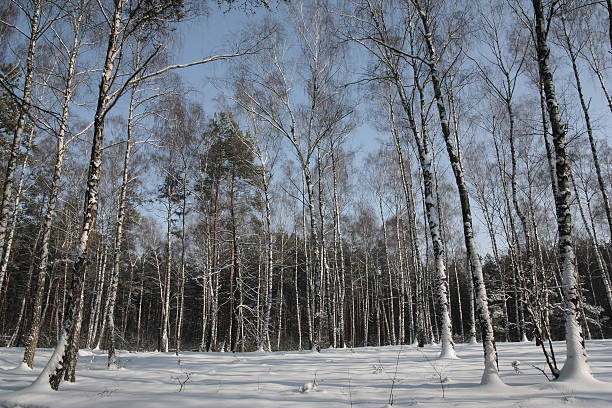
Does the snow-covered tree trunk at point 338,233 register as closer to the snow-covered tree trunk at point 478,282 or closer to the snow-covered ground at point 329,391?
the snow-covered tree trunk at point 478,282

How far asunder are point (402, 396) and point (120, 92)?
6640 millimetres

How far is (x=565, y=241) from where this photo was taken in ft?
17.3

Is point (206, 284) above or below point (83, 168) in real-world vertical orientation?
below

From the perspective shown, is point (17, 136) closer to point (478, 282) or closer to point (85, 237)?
point (85, 237)

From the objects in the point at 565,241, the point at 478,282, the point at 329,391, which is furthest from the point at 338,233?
the point at 329,391

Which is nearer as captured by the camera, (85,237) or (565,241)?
(565,241)

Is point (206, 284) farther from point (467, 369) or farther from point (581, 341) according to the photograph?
point (581, 341)

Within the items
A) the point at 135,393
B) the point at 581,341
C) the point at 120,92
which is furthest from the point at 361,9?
the point at 135,393

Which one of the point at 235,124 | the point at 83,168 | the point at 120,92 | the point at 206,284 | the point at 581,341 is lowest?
the point at 581,341

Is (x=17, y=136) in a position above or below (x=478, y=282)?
above

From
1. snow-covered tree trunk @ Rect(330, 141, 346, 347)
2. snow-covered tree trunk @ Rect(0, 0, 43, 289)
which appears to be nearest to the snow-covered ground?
snow-covered tree trunk @ Rect(0, 0, 43, 289)

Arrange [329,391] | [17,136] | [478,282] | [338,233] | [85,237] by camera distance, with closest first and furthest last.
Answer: [329,391]
[478,282]
[85,237]
[17,136]
[338,233]

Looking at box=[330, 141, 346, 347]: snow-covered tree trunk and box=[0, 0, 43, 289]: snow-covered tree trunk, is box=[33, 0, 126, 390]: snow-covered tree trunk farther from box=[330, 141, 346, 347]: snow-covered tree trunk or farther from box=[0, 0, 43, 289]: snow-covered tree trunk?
box=[330, 141, 346, 347]: snow-covered tree trunk

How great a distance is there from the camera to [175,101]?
1223cm
